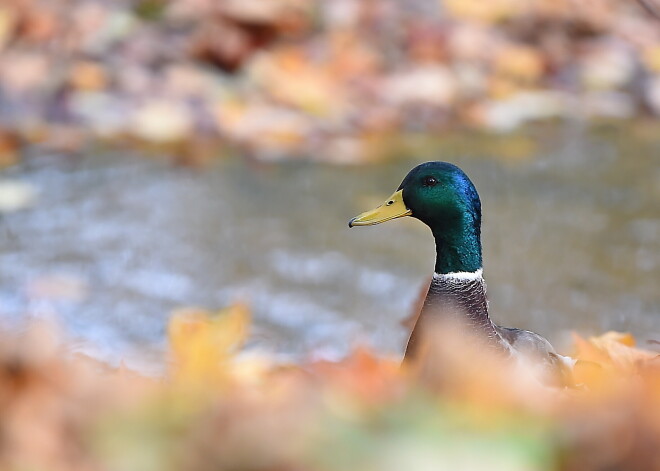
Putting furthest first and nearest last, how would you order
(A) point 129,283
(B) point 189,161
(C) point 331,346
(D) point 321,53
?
1. (D) point 321,53
2. (B) point 189,161
3. (A) point 129,283
4. (C) point 331,346

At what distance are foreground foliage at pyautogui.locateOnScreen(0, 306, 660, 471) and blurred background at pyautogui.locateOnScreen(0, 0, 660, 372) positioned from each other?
181 centimetres

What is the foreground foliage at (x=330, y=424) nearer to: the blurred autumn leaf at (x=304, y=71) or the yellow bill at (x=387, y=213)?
the yellow bill at (x=387, y=213)

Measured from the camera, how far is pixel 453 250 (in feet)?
7.09

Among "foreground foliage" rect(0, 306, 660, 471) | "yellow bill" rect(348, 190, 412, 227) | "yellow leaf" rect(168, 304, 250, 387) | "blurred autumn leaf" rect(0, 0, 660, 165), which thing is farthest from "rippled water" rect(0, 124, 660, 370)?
"foreground foliage" rect(0, 306, 660, 471)

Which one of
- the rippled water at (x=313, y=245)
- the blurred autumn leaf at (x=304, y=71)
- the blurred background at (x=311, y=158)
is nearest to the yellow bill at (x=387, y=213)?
the blurred background at (x=311, y=158)

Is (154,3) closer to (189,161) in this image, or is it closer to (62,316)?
(189,161)

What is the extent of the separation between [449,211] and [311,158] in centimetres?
219

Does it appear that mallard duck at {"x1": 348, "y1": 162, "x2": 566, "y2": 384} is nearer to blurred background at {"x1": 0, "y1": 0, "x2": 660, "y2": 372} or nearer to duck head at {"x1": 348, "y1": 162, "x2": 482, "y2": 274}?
duck head at {"x1": 348, "y1": 162, "x2": 482, "y2": 274}

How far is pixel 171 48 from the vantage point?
4.87 meters

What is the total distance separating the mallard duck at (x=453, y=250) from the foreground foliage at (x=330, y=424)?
125 centimetres

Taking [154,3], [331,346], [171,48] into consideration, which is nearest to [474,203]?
[331,346]

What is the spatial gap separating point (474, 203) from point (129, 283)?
158 centimetres

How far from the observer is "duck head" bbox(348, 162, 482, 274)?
215 centimetres

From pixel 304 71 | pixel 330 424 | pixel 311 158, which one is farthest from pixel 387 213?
pixel 304 71
